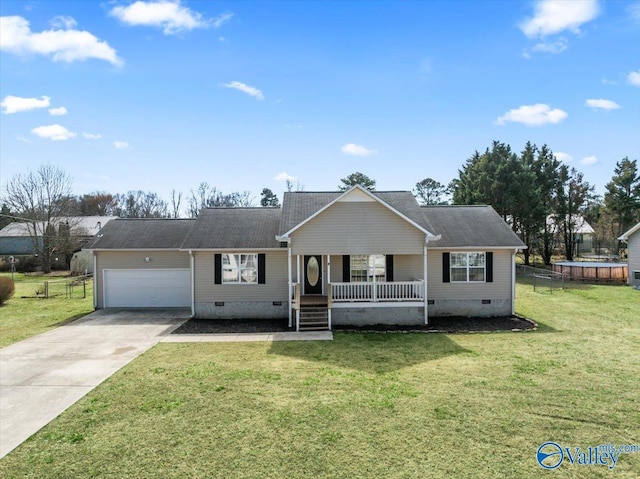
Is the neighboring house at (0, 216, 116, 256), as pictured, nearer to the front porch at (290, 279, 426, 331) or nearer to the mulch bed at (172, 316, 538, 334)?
the mulch bed at (172, 316, 538, 334)

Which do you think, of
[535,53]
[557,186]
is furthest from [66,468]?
[557,186]

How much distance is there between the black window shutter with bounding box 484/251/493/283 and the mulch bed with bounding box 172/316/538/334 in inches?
69.7

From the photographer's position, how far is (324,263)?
16766 millimetres

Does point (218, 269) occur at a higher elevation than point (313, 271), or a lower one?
higher

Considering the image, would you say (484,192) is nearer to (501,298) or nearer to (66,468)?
(501,298)

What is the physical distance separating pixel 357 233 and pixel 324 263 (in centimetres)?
238

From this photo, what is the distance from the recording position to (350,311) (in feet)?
50.2

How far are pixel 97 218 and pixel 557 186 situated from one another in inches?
2136

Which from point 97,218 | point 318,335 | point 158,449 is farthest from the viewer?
point 97,218

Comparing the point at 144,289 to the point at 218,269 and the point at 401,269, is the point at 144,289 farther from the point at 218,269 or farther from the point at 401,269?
the point at 401,269

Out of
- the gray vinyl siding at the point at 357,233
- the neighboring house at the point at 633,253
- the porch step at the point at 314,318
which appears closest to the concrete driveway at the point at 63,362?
the porch step at the point at 314,318

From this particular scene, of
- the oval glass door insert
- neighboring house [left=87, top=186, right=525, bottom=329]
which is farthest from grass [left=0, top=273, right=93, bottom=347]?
the oval glass door insert

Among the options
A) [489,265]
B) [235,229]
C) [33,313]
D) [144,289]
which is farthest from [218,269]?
[489,265]

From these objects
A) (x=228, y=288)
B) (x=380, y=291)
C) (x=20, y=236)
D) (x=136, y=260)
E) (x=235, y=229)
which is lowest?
(x=380, y=291)
